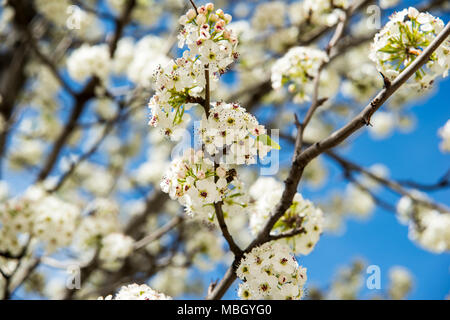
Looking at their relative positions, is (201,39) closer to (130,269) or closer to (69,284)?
(69,284)

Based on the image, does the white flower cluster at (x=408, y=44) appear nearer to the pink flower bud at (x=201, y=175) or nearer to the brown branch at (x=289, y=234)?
the brown branch at (x=289, y=234)

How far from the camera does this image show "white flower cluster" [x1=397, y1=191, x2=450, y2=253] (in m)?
4.45

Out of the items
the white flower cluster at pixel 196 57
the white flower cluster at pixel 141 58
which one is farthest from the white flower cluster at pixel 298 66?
the white flower cluster at pixel 141 58

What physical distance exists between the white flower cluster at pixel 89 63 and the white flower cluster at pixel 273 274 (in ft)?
15.2

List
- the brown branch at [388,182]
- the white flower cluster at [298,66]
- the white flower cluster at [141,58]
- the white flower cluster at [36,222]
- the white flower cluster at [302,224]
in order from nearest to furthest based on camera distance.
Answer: the white flower cluster at [302,224] < the white flower cluster at [298,66] < the white flower cluster at [36,222] < the brown branch at [388,182] < the white flower cluster at [141,58]

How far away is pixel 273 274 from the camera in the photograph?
2014mm

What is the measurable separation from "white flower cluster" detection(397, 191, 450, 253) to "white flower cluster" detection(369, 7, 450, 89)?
271 centimetres

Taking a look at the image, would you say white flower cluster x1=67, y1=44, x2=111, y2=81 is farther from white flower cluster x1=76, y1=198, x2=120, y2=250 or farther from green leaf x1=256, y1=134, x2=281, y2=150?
green leaf x1=256, y1=134, x2=281, y2=150

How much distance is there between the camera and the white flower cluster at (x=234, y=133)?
188 cm

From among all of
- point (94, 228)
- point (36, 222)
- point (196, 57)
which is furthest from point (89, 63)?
point (196, 57)

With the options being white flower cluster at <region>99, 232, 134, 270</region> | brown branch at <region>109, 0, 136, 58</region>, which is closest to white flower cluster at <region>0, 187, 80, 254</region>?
white flower cluster at <region>99, 232, 134, 270</region>

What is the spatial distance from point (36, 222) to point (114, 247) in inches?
40.6

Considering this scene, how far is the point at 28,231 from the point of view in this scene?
3.81m
